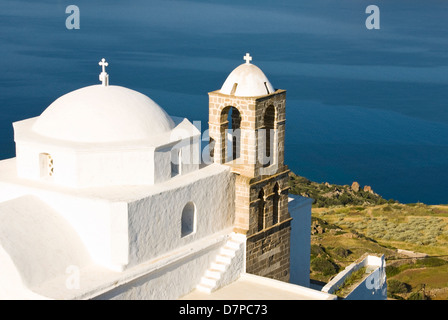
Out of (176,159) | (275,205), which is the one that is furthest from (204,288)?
(275,205)

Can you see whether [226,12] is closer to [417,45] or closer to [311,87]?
[417,45]

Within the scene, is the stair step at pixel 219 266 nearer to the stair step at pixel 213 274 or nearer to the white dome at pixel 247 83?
the stair step at pixel 213 274

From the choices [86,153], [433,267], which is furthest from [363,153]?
[86,153]

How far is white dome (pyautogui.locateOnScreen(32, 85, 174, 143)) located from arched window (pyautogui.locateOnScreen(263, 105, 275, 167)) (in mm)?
2855

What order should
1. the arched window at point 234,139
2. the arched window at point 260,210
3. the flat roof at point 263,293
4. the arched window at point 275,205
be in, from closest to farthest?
the flat roof at point 263,293
the arched window at point 260,210
the arched window at point 275,205
the arched window at point 234,139

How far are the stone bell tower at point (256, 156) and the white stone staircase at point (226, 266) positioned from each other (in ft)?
0.85

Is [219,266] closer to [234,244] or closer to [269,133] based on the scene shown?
[234,244]

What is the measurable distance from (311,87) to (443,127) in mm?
14922

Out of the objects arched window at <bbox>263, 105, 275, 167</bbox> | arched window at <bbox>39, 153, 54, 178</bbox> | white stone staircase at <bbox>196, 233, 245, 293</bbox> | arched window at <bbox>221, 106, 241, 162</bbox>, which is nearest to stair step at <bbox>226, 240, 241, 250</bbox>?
white stone staircase at <bbox>196, 233, 245, 293</bbox>

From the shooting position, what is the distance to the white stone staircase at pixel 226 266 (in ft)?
54.7

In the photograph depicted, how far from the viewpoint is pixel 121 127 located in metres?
15.9

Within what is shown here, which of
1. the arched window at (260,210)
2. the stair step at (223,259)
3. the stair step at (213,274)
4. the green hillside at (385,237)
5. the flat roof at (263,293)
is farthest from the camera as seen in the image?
the green hillside at (385,237)

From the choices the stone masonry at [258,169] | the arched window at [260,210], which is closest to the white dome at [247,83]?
the stone masonry at [258,169]

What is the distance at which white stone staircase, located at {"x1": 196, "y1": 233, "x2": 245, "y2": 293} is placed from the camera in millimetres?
16678
